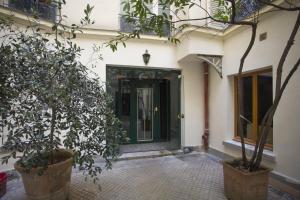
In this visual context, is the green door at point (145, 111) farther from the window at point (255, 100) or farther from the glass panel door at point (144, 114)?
the window at point (255, 100)

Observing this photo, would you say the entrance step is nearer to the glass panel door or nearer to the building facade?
the building facade

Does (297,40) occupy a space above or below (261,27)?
below

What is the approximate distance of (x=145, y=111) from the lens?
677cm

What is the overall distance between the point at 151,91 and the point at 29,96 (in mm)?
4376

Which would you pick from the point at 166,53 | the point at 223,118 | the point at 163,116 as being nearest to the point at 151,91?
the point at 163,116

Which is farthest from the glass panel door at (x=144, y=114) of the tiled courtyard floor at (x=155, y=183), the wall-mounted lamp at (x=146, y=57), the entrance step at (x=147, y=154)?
the tiled courtyard floor at (x=155, y=183)

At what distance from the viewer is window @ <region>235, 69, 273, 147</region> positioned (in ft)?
13.8

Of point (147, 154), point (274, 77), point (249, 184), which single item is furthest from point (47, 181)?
point (274, 77)

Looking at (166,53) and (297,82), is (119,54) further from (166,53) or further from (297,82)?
(297,82)

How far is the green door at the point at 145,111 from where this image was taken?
6.59 metres

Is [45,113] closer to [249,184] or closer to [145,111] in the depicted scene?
[249,184]

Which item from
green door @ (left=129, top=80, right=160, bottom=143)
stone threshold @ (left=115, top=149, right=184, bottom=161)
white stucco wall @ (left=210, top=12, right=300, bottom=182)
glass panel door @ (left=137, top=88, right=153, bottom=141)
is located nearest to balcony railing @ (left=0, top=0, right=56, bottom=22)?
green door @ (left=129, top=80, right=160, bottom=143)

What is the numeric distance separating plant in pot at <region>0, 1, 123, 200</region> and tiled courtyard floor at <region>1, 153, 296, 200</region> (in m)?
0.74

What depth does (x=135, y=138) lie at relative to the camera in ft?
21.6
